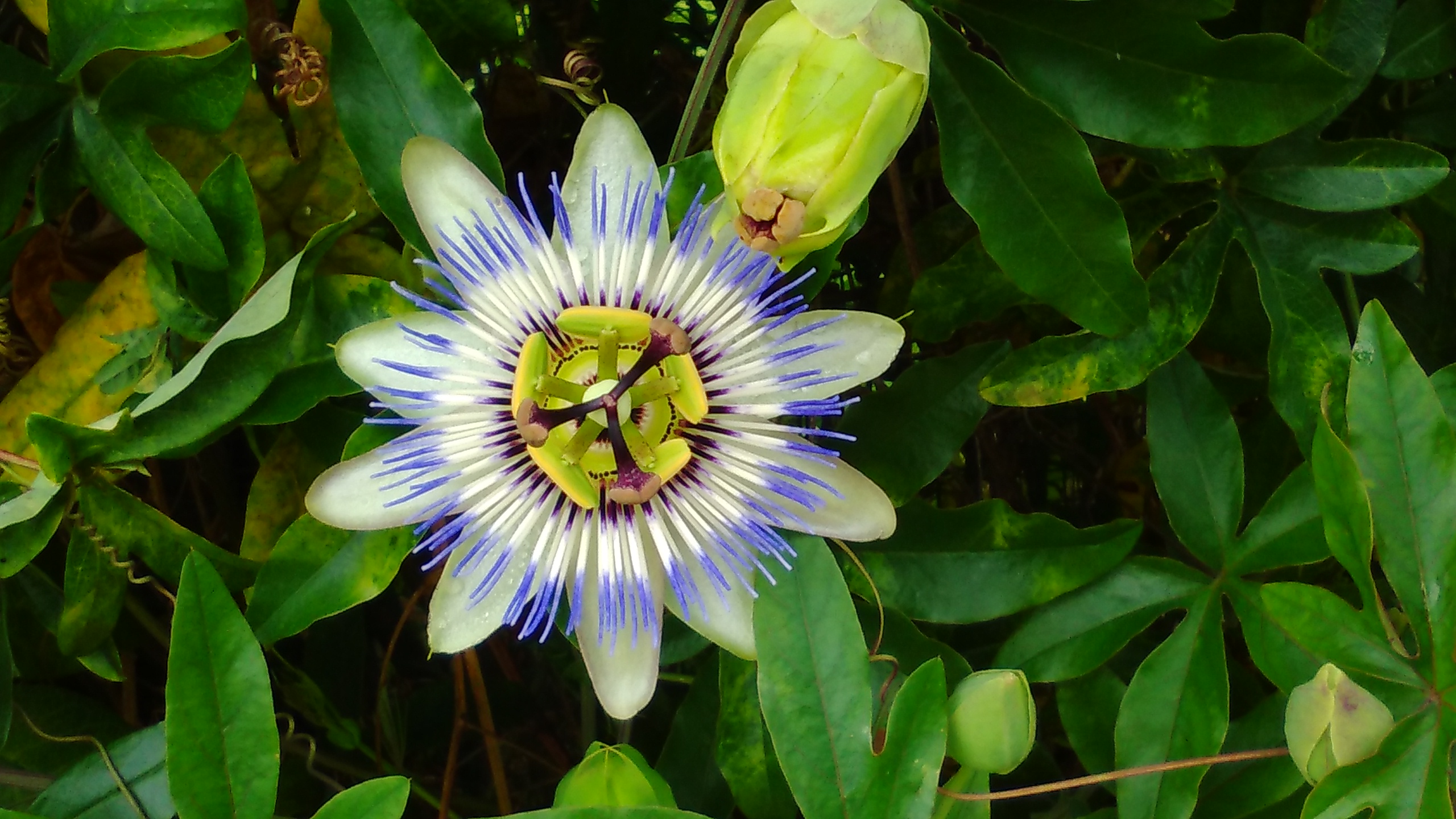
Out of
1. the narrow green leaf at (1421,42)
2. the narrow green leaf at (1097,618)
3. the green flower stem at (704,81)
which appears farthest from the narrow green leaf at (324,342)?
the narrow green leaf at (1421,42)

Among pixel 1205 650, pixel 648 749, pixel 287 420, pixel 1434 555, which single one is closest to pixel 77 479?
pixel 287 420

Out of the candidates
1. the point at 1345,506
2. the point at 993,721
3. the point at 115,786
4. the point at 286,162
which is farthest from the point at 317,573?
the point at 1345,506

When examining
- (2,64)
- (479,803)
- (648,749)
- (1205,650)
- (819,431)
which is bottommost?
(479,803)

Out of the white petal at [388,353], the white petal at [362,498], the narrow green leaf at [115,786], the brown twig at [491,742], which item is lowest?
the brown twig at [491,742]

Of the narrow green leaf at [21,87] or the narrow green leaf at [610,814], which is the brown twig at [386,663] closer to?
the narrow green leaf at [610,814]

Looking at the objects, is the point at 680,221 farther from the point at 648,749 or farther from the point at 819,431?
the point at 648,749

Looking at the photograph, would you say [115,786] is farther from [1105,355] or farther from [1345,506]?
[1345,506]
